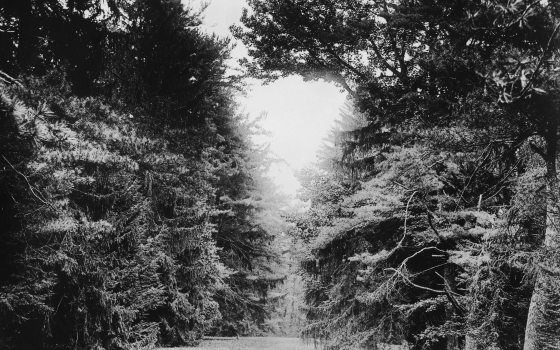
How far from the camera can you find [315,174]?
12875 millimetres

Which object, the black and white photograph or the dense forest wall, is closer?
the black and white photograph

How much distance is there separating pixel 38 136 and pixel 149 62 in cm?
529

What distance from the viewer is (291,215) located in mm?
11711

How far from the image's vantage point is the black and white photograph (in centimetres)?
488

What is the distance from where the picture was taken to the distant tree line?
4359 mm

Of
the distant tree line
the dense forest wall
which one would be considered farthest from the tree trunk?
the dense forest wall

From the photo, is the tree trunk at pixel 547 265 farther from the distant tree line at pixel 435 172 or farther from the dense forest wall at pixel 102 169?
the dense forest wall at pixel 102 169

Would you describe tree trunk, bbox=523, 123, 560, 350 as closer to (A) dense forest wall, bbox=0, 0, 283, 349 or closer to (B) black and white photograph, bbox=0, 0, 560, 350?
(B) black and white photograph, bbox=0, 0, 560, 350

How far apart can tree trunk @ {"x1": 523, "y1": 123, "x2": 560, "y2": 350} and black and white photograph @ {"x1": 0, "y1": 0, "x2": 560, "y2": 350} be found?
0.02 m

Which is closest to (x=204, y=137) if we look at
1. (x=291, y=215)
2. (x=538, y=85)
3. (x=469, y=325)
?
(x=291, y=215)

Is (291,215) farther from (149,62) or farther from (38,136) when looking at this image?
(38,136)

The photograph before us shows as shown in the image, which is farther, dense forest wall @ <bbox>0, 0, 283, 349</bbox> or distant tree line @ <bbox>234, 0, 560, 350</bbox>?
dense forest wall @ <bbox>0, 0, 283, 349</bbox>

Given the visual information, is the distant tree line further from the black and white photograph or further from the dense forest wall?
the dense forest wall

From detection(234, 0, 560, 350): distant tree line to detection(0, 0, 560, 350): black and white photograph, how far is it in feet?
0.15
